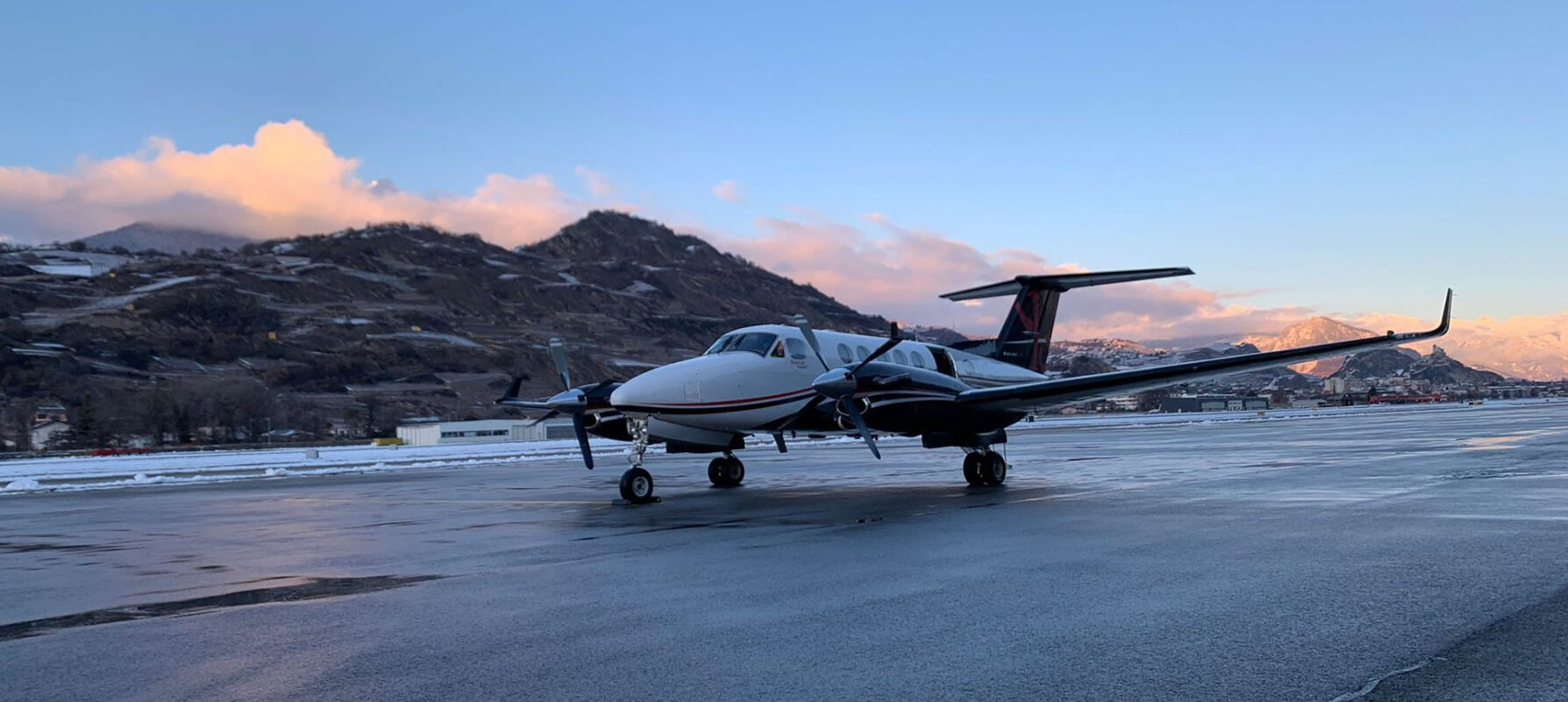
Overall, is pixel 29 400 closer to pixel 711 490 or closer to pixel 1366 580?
pixel 711 490

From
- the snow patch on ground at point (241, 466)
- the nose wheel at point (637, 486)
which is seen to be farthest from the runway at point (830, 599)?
the snow patch on ground at point (241, 466)

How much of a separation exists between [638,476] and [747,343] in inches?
152

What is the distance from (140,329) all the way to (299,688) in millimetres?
209393

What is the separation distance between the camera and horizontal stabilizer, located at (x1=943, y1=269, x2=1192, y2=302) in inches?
1079

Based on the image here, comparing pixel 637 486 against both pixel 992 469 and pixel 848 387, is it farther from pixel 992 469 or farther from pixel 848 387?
pixel 992 469

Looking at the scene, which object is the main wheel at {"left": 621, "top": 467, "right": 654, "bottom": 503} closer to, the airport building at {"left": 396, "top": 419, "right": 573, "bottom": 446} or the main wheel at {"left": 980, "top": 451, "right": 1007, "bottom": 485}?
the main wheel at {"left": 980, "top": 451, "right": 1007, "bottom": 485}

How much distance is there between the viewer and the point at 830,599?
8656 mm

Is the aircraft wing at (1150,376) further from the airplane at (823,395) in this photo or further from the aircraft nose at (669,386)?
the aircraft nose at (669,386)

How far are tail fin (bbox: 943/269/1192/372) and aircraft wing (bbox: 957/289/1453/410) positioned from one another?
7.01 meters

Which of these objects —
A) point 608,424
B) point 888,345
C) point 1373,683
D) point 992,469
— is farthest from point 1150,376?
point 1373,683

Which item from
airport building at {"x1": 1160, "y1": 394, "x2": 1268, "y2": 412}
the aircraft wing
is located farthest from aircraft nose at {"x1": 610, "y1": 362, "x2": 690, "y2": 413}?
airport building at {"x1": 1160, "y1": 394, "x2": 1268, "y2": 412}

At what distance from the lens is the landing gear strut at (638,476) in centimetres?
1981

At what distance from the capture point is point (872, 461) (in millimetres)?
34312

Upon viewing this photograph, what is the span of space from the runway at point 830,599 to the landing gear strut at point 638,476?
1.17 m
